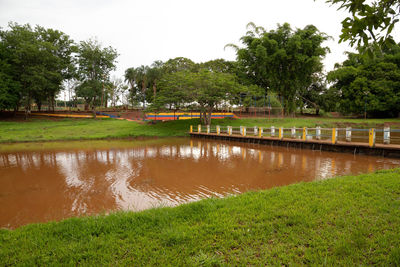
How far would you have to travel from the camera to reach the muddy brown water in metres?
5.88

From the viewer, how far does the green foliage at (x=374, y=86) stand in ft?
107

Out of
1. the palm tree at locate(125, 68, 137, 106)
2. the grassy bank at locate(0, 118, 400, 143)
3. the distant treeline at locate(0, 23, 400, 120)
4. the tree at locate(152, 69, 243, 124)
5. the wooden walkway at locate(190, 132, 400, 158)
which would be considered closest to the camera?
the wooden walkway at locate(190, 132, 400, 158)

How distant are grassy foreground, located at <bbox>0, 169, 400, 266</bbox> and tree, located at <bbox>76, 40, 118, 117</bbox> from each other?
3645 cm

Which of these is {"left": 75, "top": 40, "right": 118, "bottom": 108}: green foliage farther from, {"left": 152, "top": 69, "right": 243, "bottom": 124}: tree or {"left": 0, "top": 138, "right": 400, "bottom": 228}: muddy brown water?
{"left": 0, "top": 138, "right": 400, "bottom": 228}: muddy brown water

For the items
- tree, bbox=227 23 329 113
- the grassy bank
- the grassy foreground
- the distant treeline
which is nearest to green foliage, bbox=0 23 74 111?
the distant treeline

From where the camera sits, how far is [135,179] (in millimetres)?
8305

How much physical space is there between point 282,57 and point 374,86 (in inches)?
559

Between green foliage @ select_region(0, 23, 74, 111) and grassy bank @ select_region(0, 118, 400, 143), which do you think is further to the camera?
green foliage @ select_region(0, 23, 74, 111)

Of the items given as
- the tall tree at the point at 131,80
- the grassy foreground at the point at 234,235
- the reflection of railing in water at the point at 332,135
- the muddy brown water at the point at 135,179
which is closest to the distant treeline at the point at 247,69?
the reflection of railing in water at the point at 332,135

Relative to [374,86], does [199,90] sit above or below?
below

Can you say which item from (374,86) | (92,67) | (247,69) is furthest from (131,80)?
(374,86)

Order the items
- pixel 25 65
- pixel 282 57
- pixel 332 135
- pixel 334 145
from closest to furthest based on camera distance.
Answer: pixel 332 135
pixel 334 145
pixel 282 57
pixel 25 65

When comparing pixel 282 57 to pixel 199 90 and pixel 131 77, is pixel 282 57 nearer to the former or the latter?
pixel 199 90

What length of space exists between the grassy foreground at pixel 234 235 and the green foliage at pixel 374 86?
119 ft
